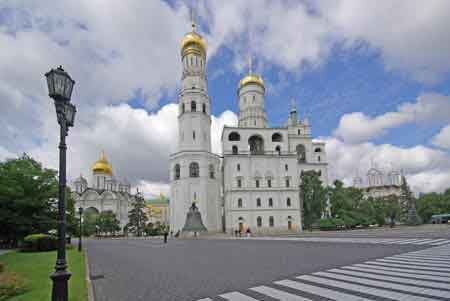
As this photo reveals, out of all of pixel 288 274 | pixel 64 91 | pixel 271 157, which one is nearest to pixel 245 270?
pixel 288 274

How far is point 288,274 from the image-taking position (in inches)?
360

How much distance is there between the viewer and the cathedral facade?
3223 inches

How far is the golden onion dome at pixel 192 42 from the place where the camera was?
57594 mm

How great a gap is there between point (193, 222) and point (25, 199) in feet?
87.1

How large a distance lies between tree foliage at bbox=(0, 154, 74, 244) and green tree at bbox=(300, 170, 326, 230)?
39.5 meters

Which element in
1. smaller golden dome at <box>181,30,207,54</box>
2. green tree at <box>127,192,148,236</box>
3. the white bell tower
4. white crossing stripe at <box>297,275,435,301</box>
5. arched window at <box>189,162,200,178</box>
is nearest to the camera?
white crossing stripe at <box>297,275,435,301</box>

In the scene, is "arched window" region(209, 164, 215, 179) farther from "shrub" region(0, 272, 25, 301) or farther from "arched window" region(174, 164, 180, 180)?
"shrub" region(0, 272, 25, 301)

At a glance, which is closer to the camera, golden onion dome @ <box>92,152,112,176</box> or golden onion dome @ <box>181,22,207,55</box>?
golden onion dome @ <box>181,22,207,55</box>

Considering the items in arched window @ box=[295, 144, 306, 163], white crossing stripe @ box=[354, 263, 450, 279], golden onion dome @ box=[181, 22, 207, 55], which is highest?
golden onion dome @ box=[181, 22, 207, 55]

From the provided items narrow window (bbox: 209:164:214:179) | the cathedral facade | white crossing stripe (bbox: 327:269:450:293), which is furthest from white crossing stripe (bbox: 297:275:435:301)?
the cathedral facade

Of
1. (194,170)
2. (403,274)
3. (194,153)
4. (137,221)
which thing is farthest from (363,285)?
(137,221)

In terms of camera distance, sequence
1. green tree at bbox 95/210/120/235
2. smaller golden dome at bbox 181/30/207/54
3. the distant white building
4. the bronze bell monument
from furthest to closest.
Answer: the distant white building → green tree at bbox 95/210/120/235 → smaller golden dome at bbox 181/30/207/54 → the bronze bell monument

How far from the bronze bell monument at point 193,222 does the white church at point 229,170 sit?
3.36 metres

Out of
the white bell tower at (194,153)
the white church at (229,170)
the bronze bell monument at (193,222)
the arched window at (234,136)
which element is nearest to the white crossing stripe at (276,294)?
the bronze bell monument at (193,222)
